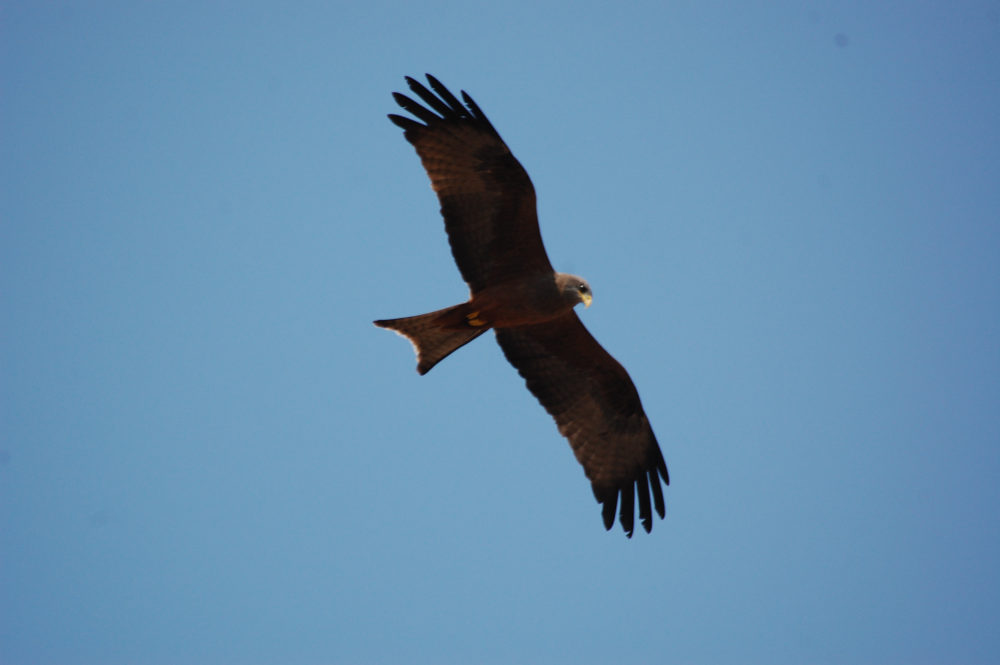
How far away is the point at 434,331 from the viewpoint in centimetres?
879

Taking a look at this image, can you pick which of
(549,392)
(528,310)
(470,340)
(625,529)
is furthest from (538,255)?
(625,529)

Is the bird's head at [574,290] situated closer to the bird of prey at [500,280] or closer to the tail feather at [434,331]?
the bird of prey at [500,280]

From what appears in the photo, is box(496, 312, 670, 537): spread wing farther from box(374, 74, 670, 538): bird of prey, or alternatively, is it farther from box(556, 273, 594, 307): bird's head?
box(556, 273, 594, 307): bird's head

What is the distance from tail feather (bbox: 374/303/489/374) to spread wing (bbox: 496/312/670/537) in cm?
84

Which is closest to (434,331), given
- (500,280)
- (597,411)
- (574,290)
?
(500,280)

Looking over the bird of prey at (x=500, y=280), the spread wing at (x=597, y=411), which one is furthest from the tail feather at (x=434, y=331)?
the spread wing at (x=597, y=411)

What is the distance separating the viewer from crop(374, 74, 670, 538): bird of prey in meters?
8.45

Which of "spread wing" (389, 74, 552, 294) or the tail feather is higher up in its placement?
"spread wing" (389, 74, 552, 294)

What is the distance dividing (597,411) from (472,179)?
308cm

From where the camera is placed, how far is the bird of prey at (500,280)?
8.45 metres

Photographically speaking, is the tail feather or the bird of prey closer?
the bird of prey

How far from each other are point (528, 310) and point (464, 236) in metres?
0.96

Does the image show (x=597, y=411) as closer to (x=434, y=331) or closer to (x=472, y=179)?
(x=434, y=331)

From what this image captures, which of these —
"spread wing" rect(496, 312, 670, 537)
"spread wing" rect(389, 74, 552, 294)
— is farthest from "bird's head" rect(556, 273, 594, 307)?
"spread wing" rect(496, 312, 670, 537)
